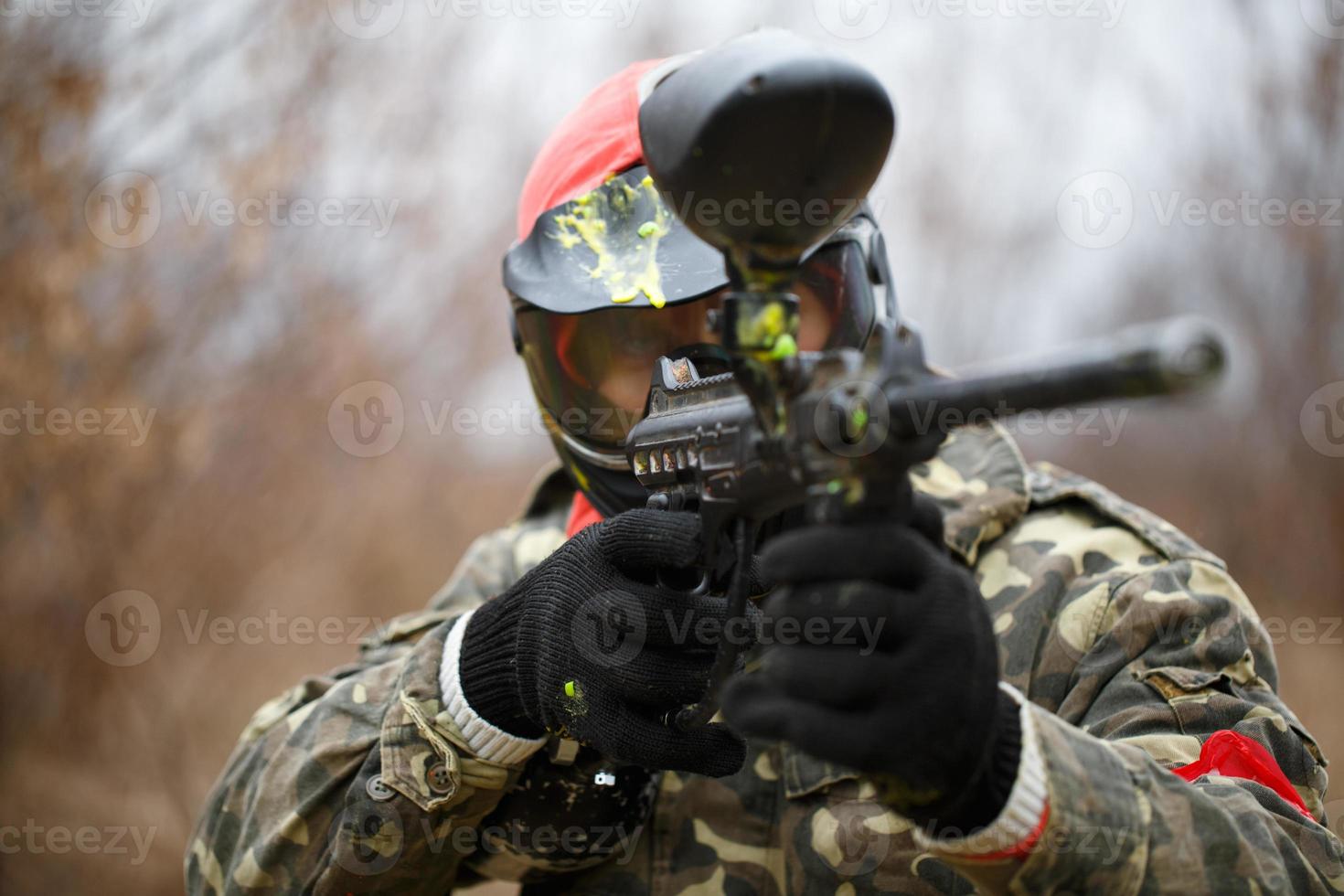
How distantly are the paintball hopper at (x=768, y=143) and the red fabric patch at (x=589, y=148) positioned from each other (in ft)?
3.70

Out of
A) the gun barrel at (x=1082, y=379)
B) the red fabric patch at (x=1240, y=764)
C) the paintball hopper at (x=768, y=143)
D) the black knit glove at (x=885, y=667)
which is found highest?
the paintball hopper at (x=768, y=143)

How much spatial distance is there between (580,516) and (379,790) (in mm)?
958

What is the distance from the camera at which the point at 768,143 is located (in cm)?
144

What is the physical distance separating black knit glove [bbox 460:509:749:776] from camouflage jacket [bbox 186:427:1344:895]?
0.38 m

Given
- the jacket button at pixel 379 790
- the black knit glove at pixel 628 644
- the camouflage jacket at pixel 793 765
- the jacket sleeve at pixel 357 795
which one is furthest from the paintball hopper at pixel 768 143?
the jacket button at pixel 379 790

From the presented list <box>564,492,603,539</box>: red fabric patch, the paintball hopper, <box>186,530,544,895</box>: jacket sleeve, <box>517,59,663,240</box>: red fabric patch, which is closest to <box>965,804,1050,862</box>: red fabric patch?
the paintball hopper

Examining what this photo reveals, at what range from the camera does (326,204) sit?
6305 millimetres

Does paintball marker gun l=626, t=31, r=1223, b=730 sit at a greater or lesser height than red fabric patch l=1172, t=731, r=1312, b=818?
greater

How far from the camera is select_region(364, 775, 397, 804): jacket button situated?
92.5 inches

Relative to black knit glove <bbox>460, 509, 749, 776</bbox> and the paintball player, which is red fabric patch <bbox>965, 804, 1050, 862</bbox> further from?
black knit glove <bbox>460, 509, 749, 776</bbox>

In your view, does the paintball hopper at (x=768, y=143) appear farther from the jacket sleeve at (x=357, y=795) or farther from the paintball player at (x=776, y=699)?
the jacket sleeve at (x=357, y=795)

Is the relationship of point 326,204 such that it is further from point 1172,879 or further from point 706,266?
point 1172,879

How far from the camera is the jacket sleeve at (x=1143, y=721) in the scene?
1.51m

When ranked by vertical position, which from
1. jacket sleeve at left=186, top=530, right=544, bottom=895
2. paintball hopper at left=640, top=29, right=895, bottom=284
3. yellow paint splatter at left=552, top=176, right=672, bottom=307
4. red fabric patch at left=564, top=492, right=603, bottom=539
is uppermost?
paintball hopper at left=640, top=29, right=895, bottom=284
